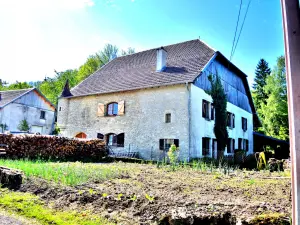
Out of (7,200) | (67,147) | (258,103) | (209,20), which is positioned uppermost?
(258,103)

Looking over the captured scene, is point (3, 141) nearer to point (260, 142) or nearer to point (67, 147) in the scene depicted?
point (67, 147)

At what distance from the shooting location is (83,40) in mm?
3861

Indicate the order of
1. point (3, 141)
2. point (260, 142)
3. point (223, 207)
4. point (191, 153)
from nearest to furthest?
point (223, 207)
point (3, 141)
point (191, 153)
point (260, 142)

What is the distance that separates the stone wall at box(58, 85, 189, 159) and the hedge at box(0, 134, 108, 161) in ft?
10.9

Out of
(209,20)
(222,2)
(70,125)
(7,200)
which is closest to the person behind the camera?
(222,2)

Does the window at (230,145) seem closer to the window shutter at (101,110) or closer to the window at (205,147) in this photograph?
the window at (205,147)

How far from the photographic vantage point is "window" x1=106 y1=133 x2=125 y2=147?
1843 centimetres

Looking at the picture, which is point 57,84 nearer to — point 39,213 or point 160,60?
point 160,60

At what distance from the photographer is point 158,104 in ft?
56.1

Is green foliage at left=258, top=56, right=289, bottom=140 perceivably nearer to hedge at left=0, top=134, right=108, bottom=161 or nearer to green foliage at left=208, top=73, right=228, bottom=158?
green foliage at left=208, top=73, right=228, bottom=158

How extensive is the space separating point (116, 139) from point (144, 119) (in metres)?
2.85

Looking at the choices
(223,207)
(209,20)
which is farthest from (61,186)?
(209,20)

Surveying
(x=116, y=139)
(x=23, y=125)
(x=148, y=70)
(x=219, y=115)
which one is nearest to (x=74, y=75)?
(x=23, y=125)

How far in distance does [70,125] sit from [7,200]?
59.1 feet
